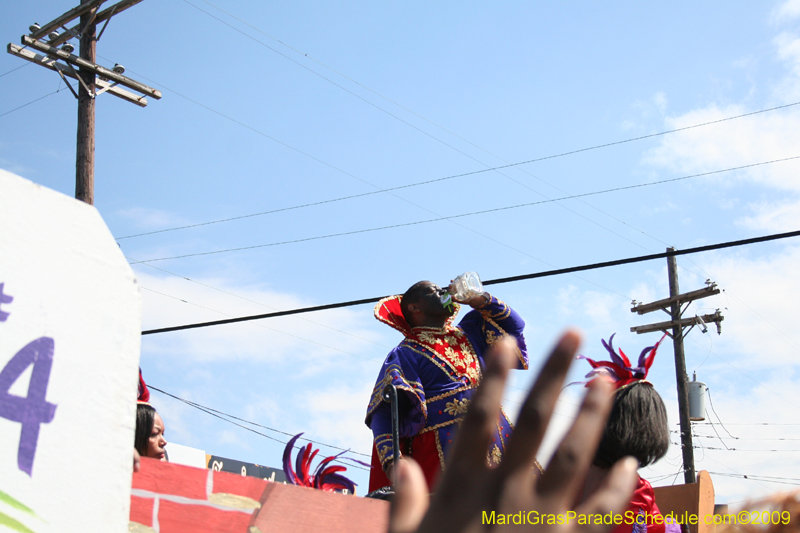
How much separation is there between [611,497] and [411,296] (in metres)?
3.27

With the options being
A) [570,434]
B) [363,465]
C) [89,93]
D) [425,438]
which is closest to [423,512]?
[570,434]

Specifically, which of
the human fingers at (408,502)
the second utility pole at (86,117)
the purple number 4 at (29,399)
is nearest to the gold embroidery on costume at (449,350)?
the purple number 4 at (29,399)

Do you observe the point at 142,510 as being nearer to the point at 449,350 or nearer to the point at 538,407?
the point at 538,407

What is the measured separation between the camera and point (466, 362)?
3773 mm

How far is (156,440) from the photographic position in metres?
3.20

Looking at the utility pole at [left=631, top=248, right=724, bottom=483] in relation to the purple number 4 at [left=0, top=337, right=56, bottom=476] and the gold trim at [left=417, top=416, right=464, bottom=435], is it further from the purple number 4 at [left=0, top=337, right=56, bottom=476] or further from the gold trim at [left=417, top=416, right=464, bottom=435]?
the purple number 4 at [left=0, top=337, right=56, bottom=476]

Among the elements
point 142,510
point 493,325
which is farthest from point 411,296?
point 142,510

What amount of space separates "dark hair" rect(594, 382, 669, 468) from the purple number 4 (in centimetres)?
176

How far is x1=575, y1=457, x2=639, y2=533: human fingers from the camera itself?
0.71 metres

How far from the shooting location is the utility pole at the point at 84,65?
888 cm

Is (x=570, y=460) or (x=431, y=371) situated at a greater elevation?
(x=431, y=371)

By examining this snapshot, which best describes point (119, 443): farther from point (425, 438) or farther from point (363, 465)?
point (425, 438)

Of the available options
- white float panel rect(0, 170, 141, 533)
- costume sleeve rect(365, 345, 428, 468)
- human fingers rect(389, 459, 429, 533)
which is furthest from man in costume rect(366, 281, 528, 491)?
human fingers rect(389, 459, 429, 533)

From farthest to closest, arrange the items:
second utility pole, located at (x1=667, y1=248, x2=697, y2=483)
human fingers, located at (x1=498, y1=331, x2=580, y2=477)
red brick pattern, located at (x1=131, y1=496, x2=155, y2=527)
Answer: second utility pole, located at (x1=667, y1=248, x2=697, y2=483), red brick pattern, located at (x1=131, y1=496, x2=155, y2=527), human fingers, located at (x1=498, y1=331, x2=580, y2=477)
